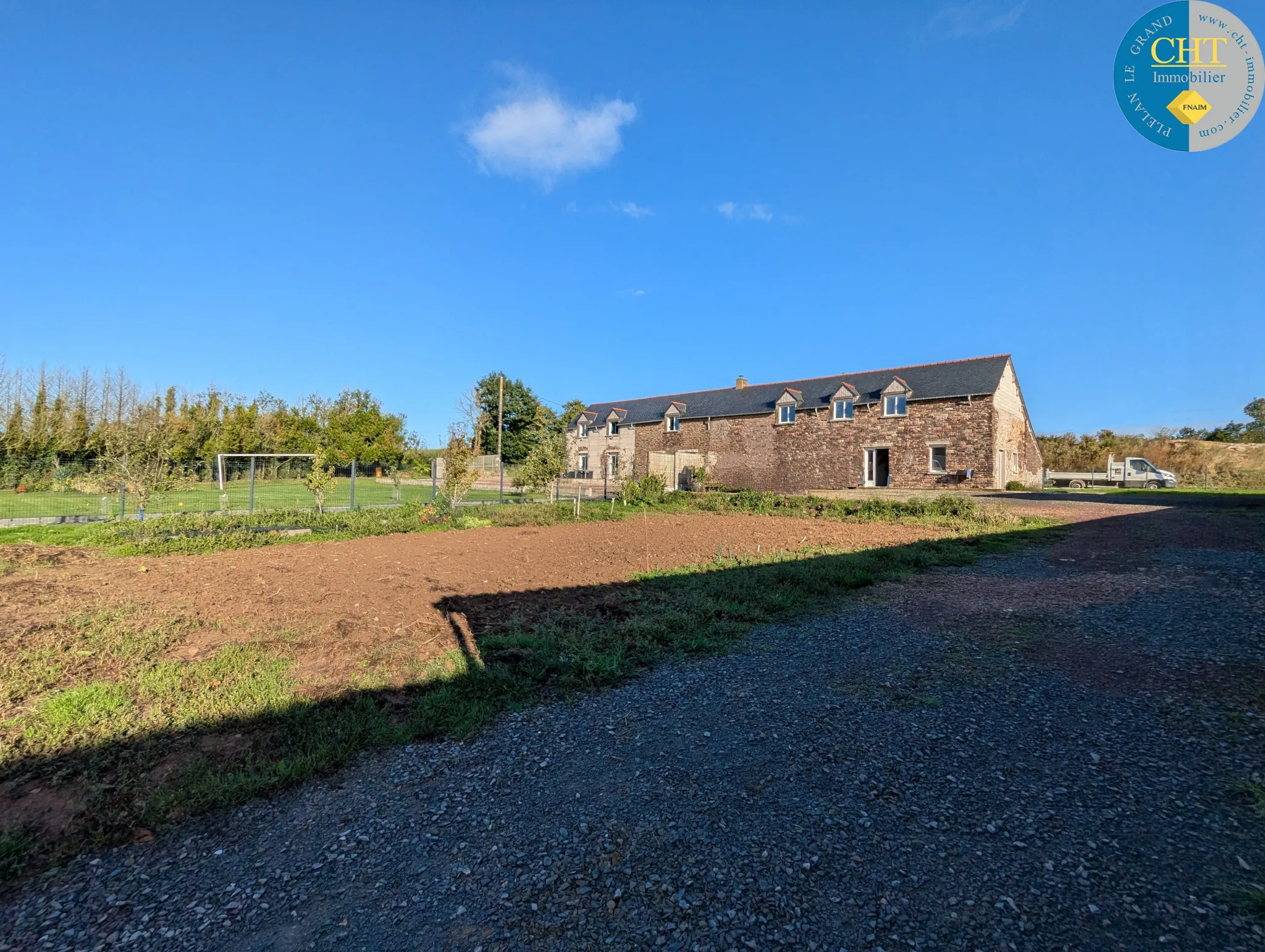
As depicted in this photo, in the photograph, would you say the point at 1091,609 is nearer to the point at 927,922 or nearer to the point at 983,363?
the point at 927,922

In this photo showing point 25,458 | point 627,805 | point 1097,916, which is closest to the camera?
point 1097,916

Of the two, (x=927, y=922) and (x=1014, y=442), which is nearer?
(x=927, y=922)

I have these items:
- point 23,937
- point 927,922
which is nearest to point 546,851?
point 927,922

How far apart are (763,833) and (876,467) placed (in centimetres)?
2847

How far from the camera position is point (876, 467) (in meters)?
28.4

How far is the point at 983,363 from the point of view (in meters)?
26.3

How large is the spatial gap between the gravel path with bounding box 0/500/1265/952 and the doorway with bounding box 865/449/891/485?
24797 millimetres

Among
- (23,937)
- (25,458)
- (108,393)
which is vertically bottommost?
(23,937)

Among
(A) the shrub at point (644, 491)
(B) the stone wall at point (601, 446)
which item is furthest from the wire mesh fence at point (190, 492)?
(B) the stone wall at point (601, 446)

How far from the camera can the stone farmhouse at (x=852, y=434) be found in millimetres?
25109

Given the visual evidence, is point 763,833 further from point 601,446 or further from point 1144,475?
point 601,446

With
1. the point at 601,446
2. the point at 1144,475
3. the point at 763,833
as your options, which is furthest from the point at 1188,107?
the point at 601,446

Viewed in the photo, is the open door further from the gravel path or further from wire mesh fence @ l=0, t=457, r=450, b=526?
the gravel path

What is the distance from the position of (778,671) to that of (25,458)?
31.1 meters
